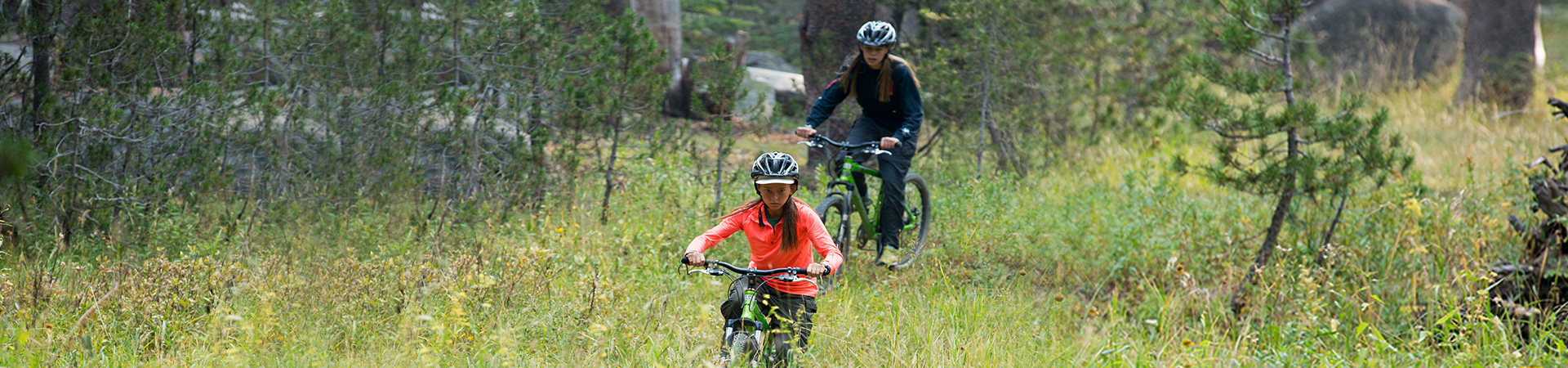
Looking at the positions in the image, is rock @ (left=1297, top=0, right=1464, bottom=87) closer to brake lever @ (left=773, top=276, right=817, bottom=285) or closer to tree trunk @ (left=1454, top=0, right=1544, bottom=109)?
tree trunk @ (left=1454, top=0, right=1544, bottom=109)

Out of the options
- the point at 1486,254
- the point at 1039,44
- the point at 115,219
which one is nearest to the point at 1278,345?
the point at 1486,254

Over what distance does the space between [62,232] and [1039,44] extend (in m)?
8.01

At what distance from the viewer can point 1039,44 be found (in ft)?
32.9

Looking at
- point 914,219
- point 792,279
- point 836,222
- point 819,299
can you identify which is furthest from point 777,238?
point 914,219

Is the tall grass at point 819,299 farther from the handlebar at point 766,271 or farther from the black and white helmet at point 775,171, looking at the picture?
the black and white helmet at point 775,171

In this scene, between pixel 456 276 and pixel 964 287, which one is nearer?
pixel 456 276

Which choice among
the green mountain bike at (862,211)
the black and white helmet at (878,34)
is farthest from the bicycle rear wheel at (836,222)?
the black and white helmet at (878,34)

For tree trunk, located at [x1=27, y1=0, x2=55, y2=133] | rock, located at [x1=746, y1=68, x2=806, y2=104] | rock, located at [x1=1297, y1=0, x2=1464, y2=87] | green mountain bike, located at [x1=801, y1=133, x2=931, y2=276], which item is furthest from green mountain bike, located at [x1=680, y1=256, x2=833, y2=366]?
rock, located at [x1=1297, y1=0, x2=1464, y2=87]

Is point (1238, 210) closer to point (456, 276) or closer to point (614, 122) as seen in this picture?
point (614, 122)

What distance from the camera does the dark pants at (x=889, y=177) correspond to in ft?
21.0

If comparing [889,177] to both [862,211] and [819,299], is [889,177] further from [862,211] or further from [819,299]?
[819,299]

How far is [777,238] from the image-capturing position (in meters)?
4.13

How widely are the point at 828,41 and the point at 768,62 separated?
37.5 feet

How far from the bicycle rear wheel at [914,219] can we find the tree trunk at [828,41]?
230 cm
